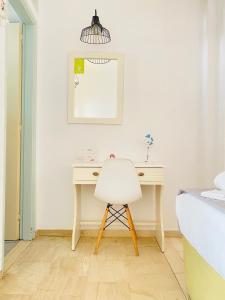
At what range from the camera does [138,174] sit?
9.90 feet

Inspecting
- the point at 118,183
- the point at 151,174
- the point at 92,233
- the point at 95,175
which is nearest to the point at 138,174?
the point at 151,174

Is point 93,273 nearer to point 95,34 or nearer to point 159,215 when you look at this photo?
point 159,215

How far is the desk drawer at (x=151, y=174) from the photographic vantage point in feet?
9.89

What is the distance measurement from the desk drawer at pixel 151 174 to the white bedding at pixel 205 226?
1.29m

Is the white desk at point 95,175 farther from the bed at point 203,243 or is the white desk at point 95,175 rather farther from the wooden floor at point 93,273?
the bed at point 203,243

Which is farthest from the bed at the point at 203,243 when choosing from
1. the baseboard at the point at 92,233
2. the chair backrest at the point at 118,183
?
the baseboard at the point at 92,233

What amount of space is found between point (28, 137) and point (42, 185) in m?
0.58

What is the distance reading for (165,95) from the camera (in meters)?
3.48

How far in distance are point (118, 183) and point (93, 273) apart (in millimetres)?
814

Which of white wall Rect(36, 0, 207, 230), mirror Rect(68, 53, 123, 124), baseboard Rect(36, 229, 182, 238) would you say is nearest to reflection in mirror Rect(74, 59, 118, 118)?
mirror Rect(68, 53, 123, 124)

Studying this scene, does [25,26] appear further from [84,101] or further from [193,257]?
[193,257]

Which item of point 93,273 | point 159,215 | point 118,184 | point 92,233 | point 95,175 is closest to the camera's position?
point 93,273

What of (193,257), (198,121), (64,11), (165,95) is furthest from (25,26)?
(193,257)

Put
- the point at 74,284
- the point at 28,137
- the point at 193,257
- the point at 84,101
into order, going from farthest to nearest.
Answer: the point at 84,101 → the point at 28,137 → the point at 74,284 → the point at 193,257
